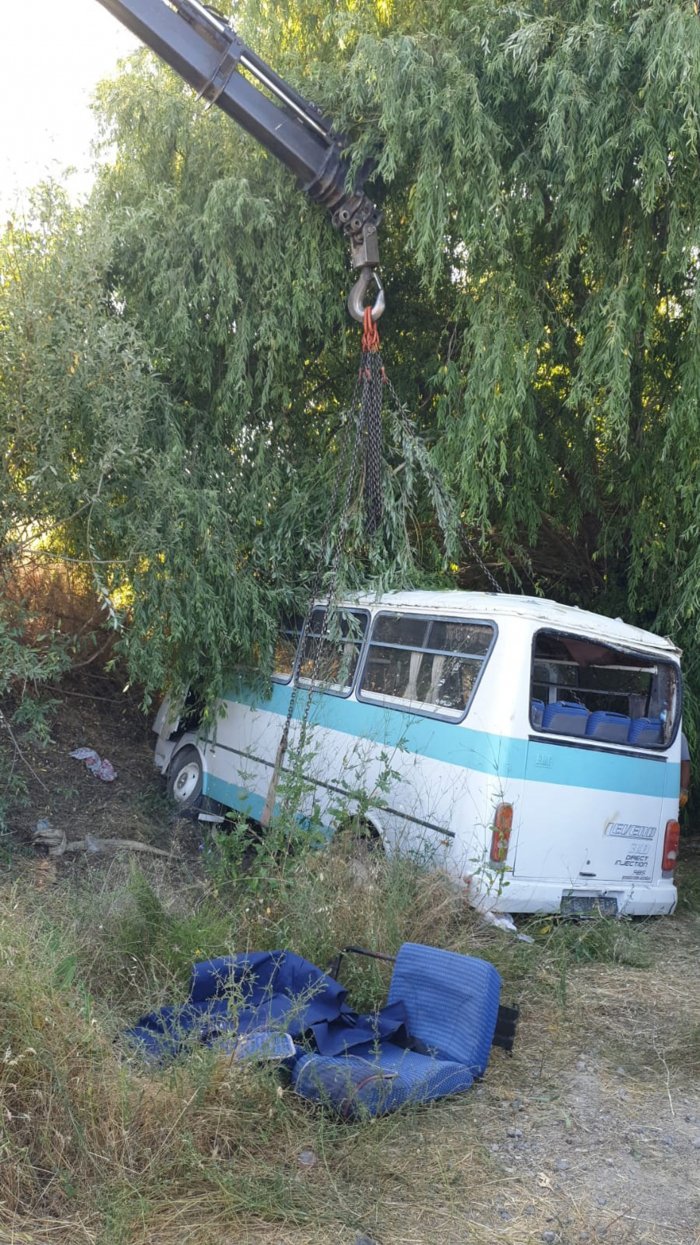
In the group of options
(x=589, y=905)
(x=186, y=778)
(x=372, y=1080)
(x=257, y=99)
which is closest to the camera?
(x=372, y=1080)

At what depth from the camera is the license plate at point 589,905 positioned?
707 cm

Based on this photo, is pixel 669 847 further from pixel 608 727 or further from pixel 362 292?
pixel 362 292

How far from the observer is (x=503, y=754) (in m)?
6.71

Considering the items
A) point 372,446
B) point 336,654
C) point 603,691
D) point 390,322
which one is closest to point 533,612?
point 603,691

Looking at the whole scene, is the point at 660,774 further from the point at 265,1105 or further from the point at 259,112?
the point at 259,112

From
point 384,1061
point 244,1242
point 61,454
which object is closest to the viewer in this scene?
point 244,1242

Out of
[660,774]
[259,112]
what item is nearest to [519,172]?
[259,112]

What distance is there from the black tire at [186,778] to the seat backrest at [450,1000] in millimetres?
5038

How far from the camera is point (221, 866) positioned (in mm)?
6973

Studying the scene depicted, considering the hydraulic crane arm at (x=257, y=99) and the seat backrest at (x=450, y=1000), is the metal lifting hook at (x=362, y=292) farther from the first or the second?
the seat backrest at (x=450, y=1000)

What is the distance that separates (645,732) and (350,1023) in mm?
3511

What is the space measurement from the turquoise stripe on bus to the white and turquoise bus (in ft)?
0.04

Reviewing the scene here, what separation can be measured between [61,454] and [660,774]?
15.7ft

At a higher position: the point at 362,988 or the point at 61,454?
the point at 61,454
